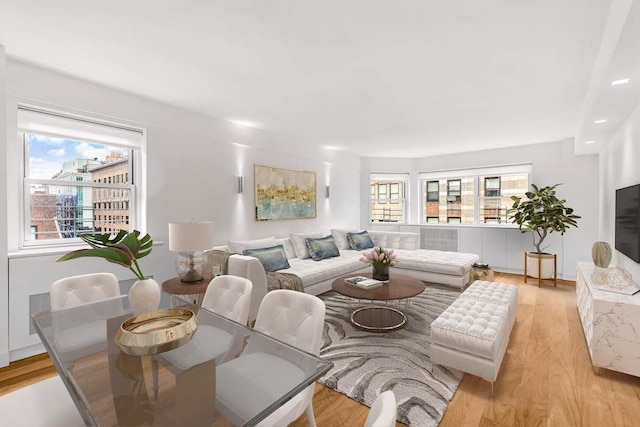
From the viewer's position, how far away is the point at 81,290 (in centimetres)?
229

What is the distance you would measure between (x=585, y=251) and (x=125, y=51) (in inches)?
285

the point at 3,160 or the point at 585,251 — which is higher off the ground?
the point at 3,160

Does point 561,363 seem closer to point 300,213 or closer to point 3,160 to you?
point 300,213

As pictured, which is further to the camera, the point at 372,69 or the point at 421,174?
the point at 421,174

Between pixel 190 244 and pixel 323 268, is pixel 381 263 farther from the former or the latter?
pixel 190 244

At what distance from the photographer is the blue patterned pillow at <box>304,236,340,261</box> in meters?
4.92

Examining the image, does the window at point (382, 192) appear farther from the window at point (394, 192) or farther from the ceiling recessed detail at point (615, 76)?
the ceiling recessed detail at point (615, 76)

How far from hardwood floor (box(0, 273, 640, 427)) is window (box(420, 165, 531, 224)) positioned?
3846mm

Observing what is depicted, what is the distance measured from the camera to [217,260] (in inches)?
143

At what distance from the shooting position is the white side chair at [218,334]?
135 centimetres

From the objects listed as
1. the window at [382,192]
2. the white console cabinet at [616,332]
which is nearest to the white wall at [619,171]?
the white console cabinet at [616,332]

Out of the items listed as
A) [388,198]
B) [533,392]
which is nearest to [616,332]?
[533,392]

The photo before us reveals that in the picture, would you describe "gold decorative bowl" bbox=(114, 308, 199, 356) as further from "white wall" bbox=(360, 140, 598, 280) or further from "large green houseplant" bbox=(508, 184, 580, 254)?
"white wall" bbox=(360, 140, 598, 280)

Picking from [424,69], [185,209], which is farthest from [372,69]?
[185,209]
